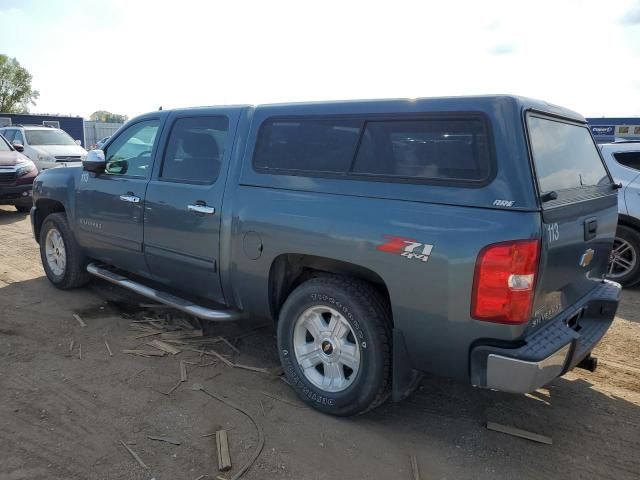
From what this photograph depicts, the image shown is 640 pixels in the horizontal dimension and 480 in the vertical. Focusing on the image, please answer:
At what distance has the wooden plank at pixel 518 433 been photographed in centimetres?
298

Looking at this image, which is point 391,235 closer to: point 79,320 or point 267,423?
point 267,423

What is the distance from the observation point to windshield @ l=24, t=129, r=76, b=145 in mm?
14281

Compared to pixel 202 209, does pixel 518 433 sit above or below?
below

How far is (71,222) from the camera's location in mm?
5211

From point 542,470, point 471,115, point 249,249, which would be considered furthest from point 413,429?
point 471,115

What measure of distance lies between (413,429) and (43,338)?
10.5ft

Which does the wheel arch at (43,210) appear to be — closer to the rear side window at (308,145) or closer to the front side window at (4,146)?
the rear side window at (308,145)

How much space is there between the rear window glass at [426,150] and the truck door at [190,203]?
4.03 ft

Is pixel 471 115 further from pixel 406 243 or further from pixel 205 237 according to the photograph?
pixel 205 237

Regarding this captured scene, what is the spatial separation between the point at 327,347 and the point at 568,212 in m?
1.62

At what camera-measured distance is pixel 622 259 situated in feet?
20.2

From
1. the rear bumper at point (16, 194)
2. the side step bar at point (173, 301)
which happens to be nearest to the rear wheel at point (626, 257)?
the side step bar at point (173, 301)

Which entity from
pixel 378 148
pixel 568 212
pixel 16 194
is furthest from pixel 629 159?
pixel 16 194

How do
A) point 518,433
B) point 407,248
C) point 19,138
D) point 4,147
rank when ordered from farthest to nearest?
1. point 19,138
2. point 4,147
3. point 518,433
4. point 407,248
